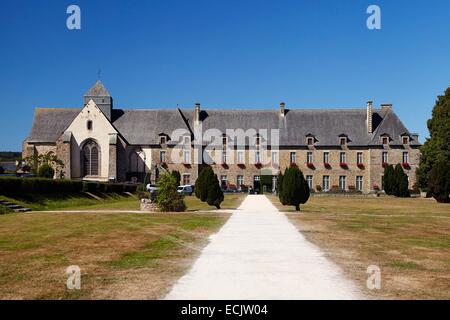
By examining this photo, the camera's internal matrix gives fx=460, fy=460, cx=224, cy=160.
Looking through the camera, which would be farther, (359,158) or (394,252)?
(359,158)

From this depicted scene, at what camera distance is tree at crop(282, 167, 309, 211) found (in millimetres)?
24053

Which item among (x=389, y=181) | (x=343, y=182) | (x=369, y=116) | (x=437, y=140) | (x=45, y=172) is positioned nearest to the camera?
(x=437, y=140)

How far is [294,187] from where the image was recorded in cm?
2428

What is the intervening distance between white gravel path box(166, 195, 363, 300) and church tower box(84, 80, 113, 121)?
5202 cm

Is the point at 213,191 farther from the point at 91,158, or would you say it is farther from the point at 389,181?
the point at 91,158

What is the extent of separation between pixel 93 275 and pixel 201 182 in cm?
1855

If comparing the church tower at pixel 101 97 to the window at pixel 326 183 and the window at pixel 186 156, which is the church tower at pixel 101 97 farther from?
the window at pixel 326 183

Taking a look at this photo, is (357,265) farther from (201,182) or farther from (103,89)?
(103,89)

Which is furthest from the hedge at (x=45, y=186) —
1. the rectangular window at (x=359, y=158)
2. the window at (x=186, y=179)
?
the rectangular window at (x=359, y=158)

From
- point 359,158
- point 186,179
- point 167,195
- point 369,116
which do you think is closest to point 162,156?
point 186,179

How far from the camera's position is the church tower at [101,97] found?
2441 inches

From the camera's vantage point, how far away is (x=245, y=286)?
712 centimetres

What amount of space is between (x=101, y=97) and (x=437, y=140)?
1653 inches

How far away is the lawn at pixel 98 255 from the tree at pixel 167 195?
6115 millimetres
